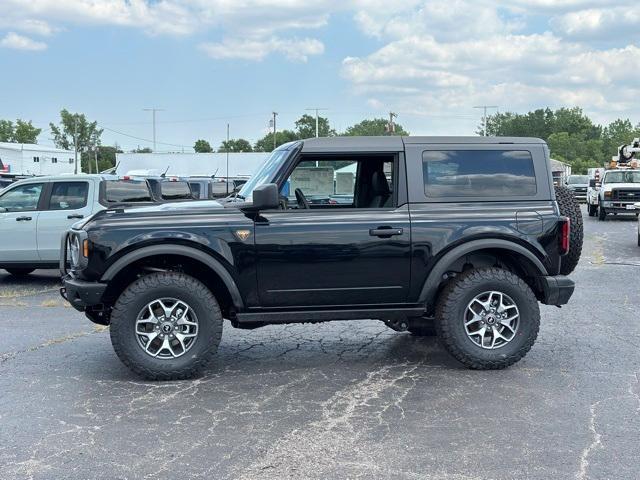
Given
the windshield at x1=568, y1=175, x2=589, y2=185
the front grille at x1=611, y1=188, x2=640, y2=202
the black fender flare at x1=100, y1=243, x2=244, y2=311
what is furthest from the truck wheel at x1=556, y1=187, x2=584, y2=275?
the windshield at x1=568, y1=175, x2=589, y2=185

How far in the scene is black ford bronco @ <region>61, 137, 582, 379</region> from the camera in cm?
589

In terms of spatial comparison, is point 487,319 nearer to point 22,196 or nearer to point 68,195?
point 68,195

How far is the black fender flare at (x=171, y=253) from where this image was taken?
19.1 feet

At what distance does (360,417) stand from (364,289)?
131 cm

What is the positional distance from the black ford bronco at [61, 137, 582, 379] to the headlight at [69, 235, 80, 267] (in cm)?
4

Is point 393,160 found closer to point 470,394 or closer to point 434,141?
point 434,141

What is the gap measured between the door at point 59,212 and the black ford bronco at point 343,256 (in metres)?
4.89

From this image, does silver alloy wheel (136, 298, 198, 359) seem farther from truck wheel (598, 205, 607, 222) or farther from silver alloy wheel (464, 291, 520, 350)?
truck wheel (598, 205, 607, 222)

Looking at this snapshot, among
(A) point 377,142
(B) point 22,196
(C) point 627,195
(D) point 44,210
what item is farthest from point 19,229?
(C) point 627,195

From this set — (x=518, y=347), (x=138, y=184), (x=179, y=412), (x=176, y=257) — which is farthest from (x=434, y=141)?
(x=138, y=184)

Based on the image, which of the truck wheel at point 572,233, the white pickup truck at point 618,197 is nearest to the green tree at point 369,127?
the white pickup truck at point 618,197

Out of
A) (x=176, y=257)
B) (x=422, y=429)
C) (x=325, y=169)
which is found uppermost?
(x=325, y=169)

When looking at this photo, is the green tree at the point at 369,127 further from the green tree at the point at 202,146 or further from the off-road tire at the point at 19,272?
the off-road tire at the point at 19,272

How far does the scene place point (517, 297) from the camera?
620 cm
